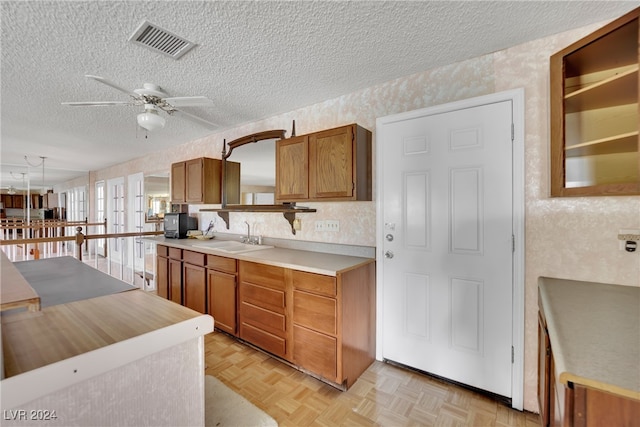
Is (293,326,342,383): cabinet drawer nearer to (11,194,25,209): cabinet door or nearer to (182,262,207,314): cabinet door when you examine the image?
(182,262,207,314): cabinet door

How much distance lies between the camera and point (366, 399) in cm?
187

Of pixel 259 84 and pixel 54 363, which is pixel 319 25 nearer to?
pixel 259 84

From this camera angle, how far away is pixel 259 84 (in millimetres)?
2322

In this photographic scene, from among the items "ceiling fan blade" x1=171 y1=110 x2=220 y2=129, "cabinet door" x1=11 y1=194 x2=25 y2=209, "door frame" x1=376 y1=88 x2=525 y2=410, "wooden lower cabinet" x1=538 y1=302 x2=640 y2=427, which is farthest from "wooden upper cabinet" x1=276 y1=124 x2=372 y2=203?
"cabinet door" x1=11 y1=194 x2=25 y2=209

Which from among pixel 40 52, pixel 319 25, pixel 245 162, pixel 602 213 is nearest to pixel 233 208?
pixel 245 162

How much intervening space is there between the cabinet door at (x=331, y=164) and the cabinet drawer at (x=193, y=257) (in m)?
1.40

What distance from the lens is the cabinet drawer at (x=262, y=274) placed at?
2196mm

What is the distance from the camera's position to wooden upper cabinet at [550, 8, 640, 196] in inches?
53.7

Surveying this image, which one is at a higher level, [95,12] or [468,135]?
[95,12]

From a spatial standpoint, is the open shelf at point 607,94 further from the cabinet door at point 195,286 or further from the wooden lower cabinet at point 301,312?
the cabinet door at point 195,286

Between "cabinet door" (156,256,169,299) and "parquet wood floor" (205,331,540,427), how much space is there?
1.52 meters

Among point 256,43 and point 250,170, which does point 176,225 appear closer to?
point 250,170

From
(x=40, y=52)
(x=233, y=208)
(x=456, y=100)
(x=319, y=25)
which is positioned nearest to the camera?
(x=319, y=25)

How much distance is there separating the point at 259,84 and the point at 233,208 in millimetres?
1491
